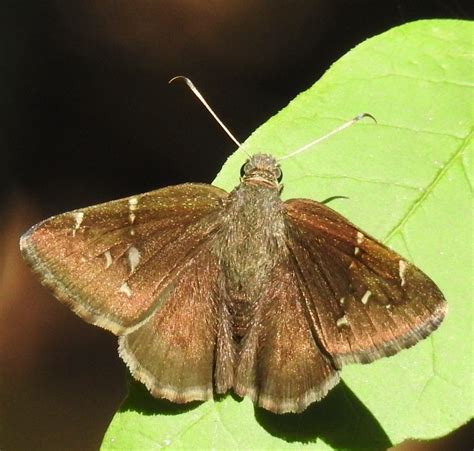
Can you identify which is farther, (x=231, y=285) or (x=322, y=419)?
(x=231, y=285)

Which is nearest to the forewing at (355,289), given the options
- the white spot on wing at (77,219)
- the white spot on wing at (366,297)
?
the white spot on wing at (366,297)

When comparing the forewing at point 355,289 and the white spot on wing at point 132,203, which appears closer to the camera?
the forewing at point 355,289

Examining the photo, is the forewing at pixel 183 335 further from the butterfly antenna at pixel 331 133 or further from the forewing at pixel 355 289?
the butterfly antenna at pixel 331 133

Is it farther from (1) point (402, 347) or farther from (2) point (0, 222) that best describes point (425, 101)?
(2) point (0, 222)

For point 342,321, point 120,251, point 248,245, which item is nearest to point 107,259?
point 120,251

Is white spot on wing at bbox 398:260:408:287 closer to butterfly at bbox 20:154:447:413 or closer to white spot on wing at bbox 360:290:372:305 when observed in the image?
butterfly at bbox 20:154:447:413

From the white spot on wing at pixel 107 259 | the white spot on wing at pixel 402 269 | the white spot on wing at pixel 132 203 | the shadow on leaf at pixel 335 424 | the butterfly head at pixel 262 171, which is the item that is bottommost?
the shadow on leaf at pixel 335 424

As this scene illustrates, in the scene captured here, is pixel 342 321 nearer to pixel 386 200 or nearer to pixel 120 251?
pixel 386 200

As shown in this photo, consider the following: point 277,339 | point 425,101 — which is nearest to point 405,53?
point 425,101

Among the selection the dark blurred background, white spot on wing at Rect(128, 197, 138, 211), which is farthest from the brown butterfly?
the dark blurred background
